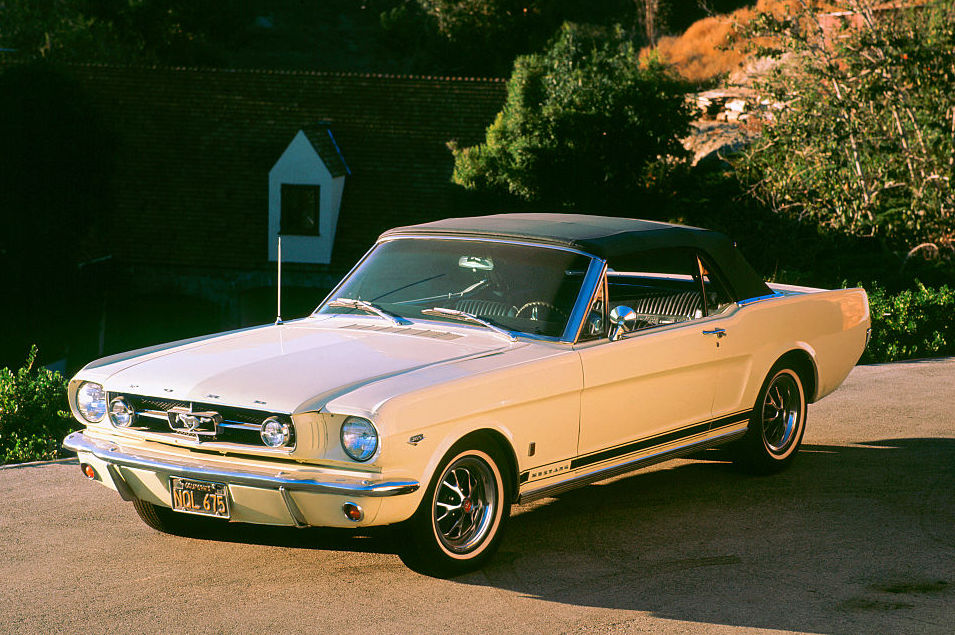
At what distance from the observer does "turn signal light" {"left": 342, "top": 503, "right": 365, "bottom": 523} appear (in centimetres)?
533

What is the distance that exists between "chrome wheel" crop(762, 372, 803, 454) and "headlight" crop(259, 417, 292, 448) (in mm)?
3776

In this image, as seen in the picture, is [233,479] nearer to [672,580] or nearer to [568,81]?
[672,580]

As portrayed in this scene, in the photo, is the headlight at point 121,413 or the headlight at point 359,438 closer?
the headlight at point 359,438

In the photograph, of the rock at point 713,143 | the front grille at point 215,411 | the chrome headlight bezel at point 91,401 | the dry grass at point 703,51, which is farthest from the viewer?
the dry grass at point 703,51

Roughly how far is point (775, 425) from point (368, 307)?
3.02 metres

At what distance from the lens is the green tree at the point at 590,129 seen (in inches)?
1117

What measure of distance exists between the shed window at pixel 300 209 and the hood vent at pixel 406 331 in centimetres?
2704

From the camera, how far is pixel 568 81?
28594 millimetres

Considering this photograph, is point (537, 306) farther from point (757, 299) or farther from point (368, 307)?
point (757, 299)

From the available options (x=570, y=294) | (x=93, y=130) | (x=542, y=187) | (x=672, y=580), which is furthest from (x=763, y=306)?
(x=93, y=130)

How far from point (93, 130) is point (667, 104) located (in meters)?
15.6

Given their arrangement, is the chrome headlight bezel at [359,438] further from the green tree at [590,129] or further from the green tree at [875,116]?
the green tree at [590,129]

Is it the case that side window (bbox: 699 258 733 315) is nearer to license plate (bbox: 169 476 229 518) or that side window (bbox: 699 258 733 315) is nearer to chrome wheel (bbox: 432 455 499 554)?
chrome wheel (bbox: 432 455 499 554)

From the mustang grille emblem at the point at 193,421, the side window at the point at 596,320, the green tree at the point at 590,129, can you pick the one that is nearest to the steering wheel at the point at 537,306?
the side window at the point at 596,320
